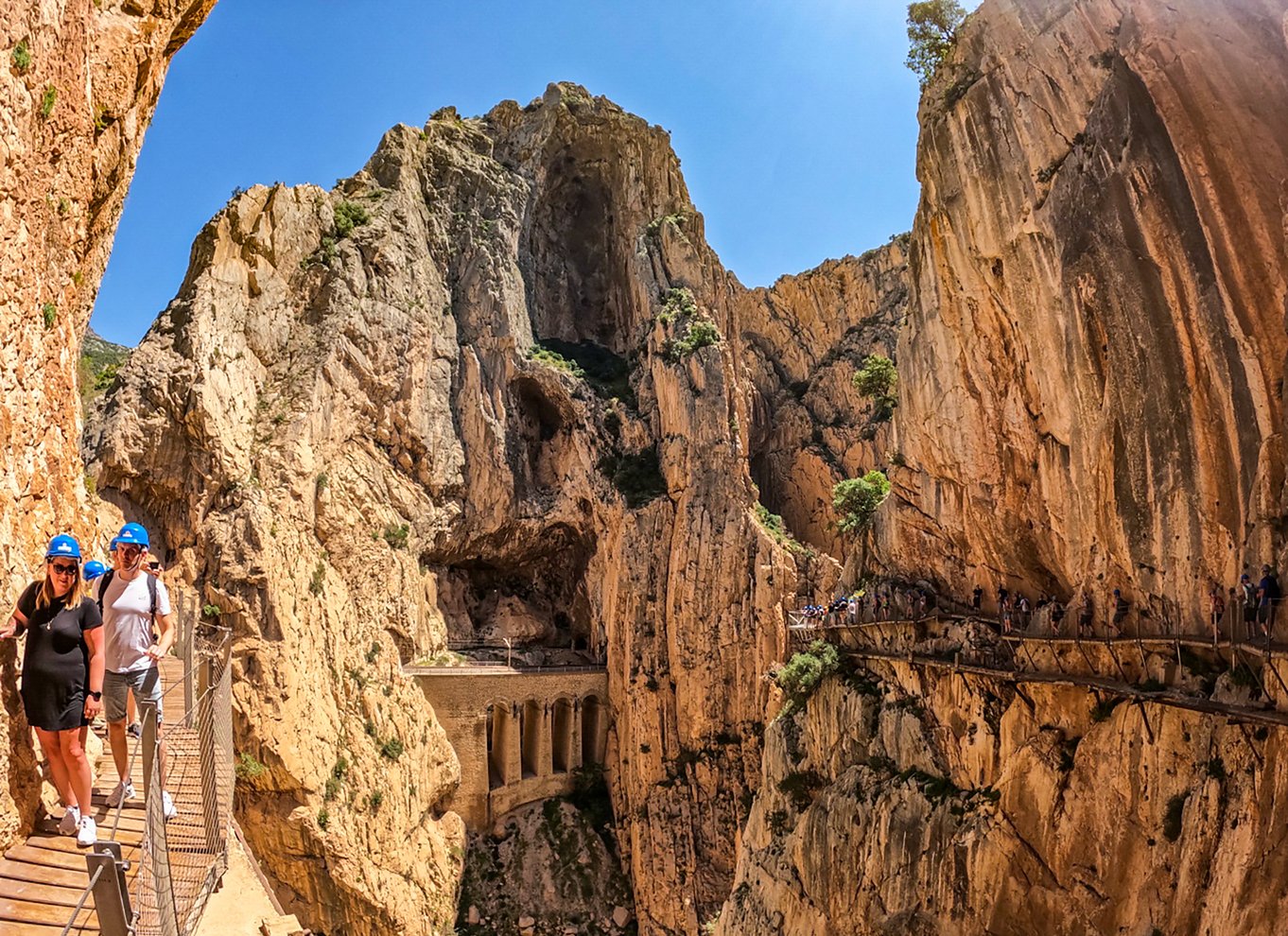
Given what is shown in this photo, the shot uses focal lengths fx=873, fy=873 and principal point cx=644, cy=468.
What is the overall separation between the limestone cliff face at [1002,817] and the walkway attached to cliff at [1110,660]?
34 centimetres

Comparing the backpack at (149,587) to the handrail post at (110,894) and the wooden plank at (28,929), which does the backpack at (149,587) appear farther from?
the handrail post at (110,894)

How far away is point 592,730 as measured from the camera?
1779 inches

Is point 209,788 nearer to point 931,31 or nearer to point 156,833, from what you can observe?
point 156,833

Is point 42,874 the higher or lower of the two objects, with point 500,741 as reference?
higher

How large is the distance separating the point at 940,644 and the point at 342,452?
1063 inches

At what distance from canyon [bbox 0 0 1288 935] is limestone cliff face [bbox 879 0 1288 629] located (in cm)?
8

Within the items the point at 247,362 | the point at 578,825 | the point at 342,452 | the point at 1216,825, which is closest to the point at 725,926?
the point at 578,825

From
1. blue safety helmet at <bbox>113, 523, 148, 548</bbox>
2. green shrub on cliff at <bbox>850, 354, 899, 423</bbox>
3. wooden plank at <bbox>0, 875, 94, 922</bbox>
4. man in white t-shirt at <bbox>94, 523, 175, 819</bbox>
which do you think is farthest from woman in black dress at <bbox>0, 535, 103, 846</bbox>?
green shrub on cliff at <bbox>850, 354, 899, 423</bbox>

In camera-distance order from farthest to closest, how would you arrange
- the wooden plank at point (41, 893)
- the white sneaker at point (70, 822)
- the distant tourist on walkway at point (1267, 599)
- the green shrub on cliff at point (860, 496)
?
the green shrub on cliff at point (860, 496) → the distant tourist on walkway at point (1267, 599) → the white sneaker at point (70, 822) → the wooden plank at point (41, 893)

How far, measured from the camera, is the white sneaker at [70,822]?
7.08 meters

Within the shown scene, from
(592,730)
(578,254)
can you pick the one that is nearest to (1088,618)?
(592,730)

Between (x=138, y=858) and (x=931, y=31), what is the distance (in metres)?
27.3

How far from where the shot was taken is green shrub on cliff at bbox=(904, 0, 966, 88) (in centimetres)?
2519

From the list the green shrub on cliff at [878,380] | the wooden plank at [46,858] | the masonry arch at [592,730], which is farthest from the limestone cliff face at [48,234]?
the masonry arch at [592,730]
